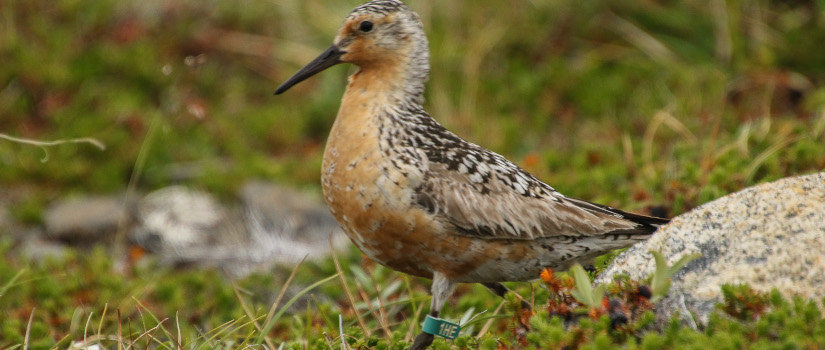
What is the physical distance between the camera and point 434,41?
1085cm

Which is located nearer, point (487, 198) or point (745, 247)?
point (745, 247)

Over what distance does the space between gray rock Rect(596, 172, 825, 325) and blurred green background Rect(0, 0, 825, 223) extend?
12.0 ft

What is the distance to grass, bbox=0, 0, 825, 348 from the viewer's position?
26.1ft

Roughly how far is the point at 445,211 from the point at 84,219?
5000 mm

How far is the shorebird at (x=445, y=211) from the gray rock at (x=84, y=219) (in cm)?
406

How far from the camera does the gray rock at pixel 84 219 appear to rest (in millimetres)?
8477

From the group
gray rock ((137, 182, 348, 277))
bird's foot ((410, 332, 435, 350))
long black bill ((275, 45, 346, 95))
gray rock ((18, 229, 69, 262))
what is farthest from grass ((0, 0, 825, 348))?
bird's foot ((410, 332, 435, 350))

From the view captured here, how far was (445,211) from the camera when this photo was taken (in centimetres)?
504

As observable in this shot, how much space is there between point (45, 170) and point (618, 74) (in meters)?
6.74

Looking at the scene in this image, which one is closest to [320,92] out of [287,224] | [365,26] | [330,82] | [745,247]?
[330,82]

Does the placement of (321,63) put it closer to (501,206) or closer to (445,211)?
(445,211)

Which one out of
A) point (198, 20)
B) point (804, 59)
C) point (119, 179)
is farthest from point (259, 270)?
point (804, 59)

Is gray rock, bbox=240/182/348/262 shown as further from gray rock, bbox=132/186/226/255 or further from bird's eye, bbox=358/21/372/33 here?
bird's eye, bbox=358/21/372/33

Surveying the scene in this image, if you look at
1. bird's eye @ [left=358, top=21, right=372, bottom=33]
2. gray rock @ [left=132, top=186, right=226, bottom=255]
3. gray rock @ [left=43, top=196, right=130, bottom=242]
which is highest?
bird's eye @ [left=358, top=21, right=372, bottom=33]
